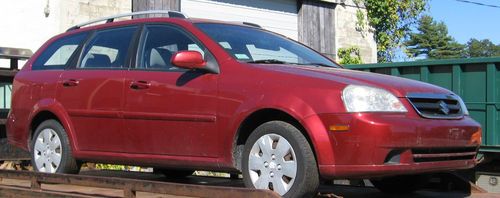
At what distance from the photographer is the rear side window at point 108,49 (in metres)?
5.95

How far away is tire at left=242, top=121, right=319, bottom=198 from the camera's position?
452 centimetres

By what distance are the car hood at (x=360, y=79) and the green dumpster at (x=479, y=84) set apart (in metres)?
2.82

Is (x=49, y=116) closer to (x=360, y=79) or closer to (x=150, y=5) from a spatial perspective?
(x=360, y=79)

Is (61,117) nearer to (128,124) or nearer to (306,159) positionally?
(128,124)

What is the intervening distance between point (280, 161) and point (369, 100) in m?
0.75

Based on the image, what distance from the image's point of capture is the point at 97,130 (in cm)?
586

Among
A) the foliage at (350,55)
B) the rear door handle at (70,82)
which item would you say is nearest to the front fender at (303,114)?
the rear door handle at (70,82)

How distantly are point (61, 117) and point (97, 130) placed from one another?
1.59ft

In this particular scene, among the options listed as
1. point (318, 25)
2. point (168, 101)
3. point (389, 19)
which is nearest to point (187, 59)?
Result: point (168, 101)

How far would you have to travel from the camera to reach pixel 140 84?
5.54 meters

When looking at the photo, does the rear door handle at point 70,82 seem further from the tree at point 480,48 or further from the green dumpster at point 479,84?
the tree at point 480,48

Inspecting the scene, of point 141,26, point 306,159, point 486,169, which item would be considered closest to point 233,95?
point 306,159

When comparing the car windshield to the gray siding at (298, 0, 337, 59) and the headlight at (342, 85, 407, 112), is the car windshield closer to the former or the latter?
the headlight at (342, 85, 407, 112)

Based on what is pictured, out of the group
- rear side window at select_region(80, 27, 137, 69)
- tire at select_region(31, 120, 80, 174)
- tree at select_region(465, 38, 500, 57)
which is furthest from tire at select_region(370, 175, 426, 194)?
tree at select_region(465, 38, 500, 57)
